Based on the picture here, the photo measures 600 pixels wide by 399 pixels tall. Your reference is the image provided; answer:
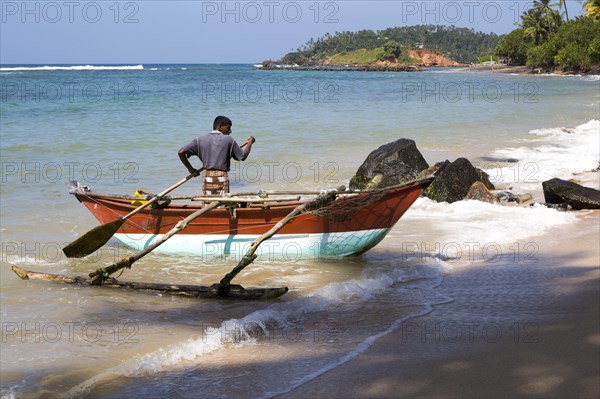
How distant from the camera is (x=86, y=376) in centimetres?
579

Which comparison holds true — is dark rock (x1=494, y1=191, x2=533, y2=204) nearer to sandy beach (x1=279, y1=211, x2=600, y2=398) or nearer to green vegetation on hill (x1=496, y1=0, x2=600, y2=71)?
sandy beach (x1=279, y1=211, x2=600, y2=398)

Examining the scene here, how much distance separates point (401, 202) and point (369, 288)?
45.0 inches

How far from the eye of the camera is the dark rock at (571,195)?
1115 centimetres

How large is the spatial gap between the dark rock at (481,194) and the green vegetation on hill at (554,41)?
70.0 m

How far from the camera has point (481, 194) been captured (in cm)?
1223

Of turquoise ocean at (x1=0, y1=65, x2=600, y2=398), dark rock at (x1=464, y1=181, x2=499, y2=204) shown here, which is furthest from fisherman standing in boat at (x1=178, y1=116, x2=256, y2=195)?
dark rock at (x1=464, y1=181, x2=499, y2=204)

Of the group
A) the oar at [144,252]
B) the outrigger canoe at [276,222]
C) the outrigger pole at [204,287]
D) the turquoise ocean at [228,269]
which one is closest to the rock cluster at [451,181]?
the turquoise ocean at [228,269]

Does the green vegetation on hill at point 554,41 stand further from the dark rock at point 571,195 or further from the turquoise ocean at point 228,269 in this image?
the dark rock at point 571,195

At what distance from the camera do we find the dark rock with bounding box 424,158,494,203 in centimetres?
1242

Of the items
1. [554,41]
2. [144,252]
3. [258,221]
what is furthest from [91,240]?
[554,41]

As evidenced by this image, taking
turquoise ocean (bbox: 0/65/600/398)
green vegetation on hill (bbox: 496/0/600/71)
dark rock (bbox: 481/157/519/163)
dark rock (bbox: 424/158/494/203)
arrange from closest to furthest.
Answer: turquoise ocean (bbox: 0/65/600/398) → dark rock (bbox: 424/158/494/203) → dark rock (bbox: 481/157/519/163) → green vegetation on hill (bbox: 496/0/600/71)

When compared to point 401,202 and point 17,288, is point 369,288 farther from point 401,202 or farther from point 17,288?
point 17,288

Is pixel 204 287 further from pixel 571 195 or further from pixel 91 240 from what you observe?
pixel 571 195

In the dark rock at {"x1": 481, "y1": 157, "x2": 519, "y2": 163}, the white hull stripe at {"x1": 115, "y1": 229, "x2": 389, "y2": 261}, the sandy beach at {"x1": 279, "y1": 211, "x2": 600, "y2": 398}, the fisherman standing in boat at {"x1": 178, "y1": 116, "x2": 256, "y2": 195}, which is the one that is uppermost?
the fisherman standing in boat at {"x1": 178, "y1": 116, "x2": 256, "y2": 195}
